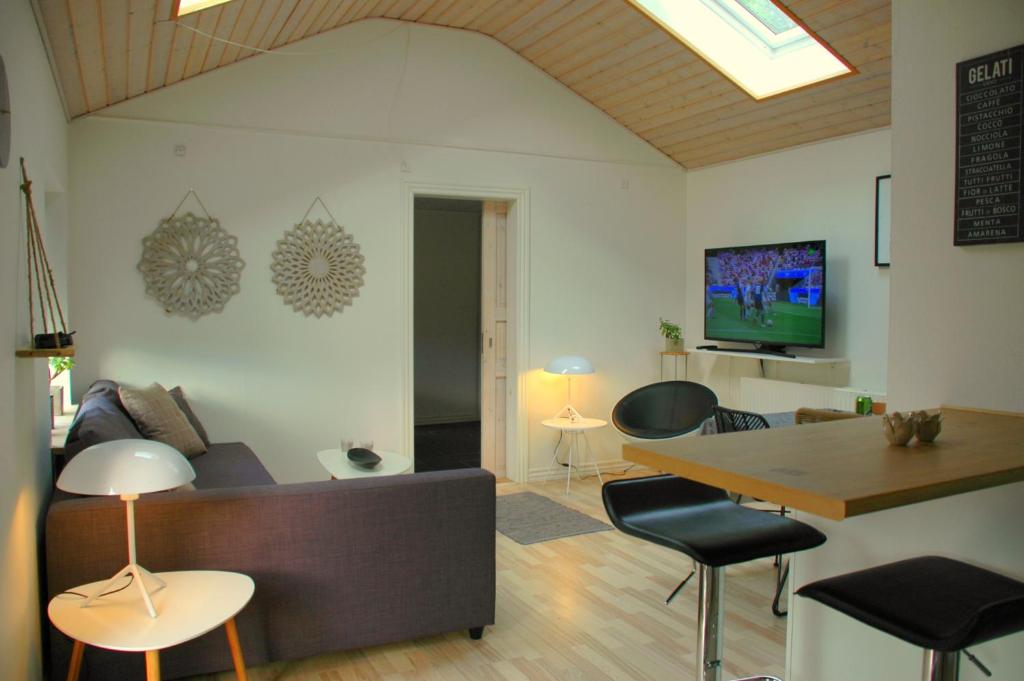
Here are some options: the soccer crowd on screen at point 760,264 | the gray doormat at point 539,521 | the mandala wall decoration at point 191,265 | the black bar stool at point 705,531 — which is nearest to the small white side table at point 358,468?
the gray doormat at point 539,521

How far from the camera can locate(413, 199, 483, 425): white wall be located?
8844 mm

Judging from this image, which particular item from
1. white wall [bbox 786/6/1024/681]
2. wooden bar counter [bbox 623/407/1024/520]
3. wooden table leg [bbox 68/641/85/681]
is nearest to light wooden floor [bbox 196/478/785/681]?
wooden table leg [bbox 68/641/85/681]

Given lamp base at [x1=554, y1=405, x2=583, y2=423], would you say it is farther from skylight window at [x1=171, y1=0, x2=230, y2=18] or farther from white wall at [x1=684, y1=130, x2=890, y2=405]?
skylight window at [x1=171, y1=0, x2=230, y2=18]

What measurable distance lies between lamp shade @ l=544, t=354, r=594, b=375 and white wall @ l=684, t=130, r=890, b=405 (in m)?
1.26

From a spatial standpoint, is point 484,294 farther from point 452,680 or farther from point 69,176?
point 452,680

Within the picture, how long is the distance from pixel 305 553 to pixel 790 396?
151 inches

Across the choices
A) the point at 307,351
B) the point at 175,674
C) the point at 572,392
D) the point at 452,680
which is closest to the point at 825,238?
the point at 572,392

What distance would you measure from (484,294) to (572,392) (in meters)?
1.04

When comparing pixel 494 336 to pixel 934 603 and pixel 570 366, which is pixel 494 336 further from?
pixel 934 603

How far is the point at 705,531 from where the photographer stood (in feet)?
6.41

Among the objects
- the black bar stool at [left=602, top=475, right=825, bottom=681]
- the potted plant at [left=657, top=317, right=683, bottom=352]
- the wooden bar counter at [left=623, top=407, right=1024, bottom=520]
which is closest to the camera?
the wooden bar counter at [left=623, top=407, right=1024, bottom=520]

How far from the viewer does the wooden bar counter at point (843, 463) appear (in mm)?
1378

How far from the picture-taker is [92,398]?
401 centimetres

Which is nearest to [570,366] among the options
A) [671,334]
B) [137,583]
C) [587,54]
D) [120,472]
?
[671,334]
